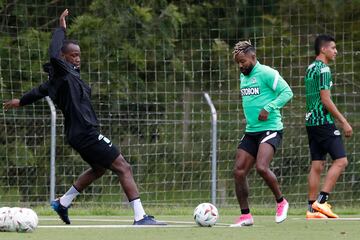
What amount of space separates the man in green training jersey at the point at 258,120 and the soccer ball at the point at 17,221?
2579 mm

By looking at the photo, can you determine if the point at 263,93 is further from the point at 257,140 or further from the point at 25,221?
the point at 25,221

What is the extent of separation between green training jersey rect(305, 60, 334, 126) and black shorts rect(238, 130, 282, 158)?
1.73 metres

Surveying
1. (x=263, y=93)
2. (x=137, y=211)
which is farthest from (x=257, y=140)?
(x=137, y=211)

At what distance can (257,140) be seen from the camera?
11148 mm

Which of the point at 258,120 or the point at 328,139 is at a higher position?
the point at 258,120

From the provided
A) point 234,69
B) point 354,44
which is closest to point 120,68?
point 234,69

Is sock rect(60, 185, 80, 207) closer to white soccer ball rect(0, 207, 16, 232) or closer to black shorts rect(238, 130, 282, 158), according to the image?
black shorts rect(238, 130, 282, 158)

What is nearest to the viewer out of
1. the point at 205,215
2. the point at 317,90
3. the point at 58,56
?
the point at 205,215

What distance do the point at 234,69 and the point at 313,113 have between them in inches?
287

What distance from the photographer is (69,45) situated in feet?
35.9

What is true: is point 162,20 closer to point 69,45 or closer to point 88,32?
point 88,32

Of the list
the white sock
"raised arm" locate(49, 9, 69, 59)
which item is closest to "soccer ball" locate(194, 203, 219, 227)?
the white sock

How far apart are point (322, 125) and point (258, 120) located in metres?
1.98

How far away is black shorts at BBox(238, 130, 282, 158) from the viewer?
11039mm
